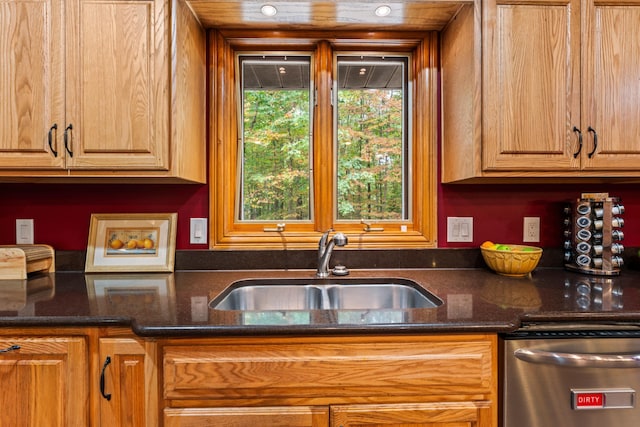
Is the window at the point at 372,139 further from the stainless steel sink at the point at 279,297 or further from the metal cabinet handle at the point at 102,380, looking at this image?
the metal cabinet handle at the point at 102,380

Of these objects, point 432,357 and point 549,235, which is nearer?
point 432,357

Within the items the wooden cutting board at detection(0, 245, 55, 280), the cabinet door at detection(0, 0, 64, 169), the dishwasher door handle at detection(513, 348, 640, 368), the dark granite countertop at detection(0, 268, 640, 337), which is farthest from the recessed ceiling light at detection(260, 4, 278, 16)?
the dishwasher door handle at detection(513, 348, 640, 368)

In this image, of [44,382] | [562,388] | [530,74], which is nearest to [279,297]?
[44,382]

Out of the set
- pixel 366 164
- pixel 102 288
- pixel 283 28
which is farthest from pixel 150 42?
pixel 366 164

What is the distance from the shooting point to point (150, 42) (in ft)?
4.35

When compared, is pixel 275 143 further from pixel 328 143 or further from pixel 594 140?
pixel 594 140

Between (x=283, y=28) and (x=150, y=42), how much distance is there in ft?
2.01

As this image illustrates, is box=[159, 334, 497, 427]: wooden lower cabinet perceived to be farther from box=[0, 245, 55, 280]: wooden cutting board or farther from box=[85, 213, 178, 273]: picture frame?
box=[0, 245, 55, 280]: wooden cutting board

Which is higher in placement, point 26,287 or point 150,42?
point 150,42

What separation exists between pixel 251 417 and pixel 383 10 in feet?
Result: 5.07

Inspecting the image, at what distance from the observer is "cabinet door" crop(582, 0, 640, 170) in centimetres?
138

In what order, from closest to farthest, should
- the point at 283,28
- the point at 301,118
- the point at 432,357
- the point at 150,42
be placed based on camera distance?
the point at 432,357, the point at 150,42, the point at 283,28, the point at 301,118

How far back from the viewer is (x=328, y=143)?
69.4 inches

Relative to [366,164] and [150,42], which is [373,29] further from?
[150,42]
